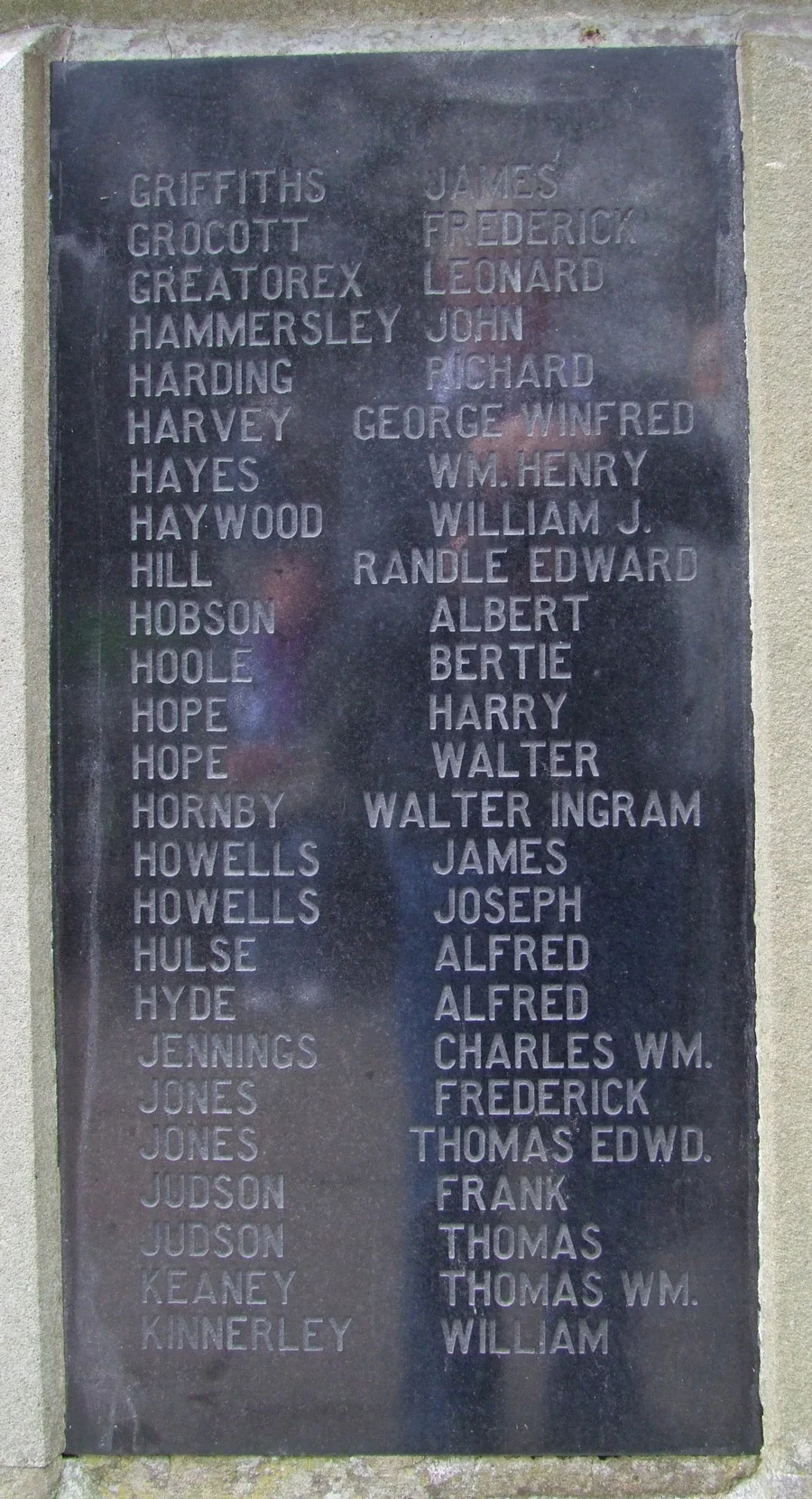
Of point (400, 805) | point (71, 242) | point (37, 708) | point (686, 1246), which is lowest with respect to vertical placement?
point (686, 1246)

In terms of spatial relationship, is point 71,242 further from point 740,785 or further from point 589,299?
point 740,785

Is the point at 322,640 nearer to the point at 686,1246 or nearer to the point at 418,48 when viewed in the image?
the point at 418,48

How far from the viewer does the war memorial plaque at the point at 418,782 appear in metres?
2.09

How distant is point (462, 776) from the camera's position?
2.11 m

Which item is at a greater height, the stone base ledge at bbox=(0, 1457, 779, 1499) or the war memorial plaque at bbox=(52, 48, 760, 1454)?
the war memorial plaque at bbox=(52, 48, 760, 1454)

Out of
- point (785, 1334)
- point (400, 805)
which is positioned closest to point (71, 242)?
point (400, 805)

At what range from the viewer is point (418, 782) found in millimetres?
2119

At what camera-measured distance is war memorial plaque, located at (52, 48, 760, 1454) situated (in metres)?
2.09

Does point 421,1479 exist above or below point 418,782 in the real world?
below

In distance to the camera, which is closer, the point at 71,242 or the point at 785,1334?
the point at 785,1334

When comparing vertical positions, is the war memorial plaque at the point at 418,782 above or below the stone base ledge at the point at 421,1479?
above

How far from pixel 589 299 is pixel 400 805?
1182 mm

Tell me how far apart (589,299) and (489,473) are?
1.44 ft

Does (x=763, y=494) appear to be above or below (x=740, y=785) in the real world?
above
